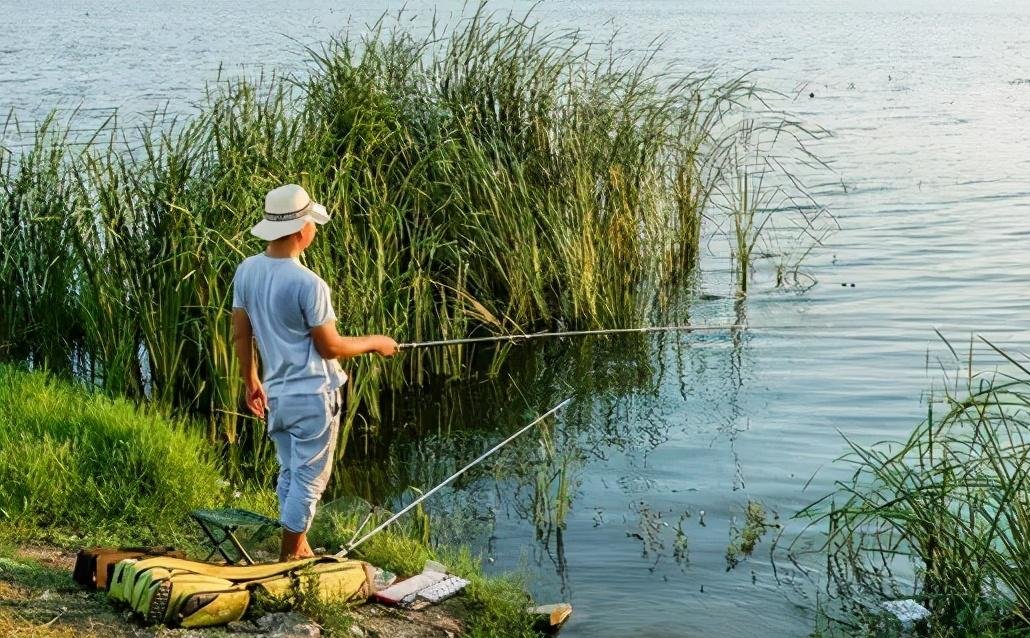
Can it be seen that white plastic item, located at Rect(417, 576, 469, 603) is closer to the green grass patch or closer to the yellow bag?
the yellow bag

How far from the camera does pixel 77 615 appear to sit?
15.4ft

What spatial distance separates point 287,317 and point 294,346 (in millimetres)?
119

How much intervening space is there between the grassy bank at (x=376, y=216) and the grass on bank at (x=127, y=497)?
1.02 meters

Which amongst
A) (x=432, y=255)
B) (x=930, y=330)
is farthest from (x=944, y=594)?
(x=930, y=330)

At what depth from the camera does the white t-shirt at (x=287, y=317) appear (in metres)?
4.91

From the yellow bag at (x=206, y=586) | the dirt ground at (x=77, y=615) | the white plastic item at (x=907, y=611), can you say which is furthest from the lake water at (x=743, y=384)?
the yellow bag at (x=206, y=586)

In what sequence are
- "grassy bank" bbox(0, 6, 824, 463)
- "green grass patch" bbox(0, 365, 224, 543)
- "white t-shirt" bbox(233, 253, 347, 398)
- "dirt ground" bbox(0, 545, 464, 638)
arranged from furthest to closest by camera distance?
1. "grassy bank" bbox(0, 6, 824, 463)
2. "green grass patch" bbox(0, 365, 224, 543)
3. "white t-shirt" bbox(233, 253, 347, 398)
4. "dirt ground" bbox(0, 545, 464, 638)

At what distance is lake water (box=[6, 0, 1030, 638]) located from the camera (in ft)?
21.3

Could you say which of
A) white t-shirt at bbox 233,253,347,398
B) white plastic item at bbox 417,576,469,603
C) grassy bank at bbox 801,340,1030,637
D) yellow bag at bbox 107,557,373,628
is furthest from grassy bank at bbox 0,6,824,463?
grassy bank at bbox 801,340,1030,637

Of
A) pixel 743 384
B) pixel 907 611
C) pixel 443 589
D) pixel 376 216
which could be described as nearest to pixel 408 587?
pixel 443 589

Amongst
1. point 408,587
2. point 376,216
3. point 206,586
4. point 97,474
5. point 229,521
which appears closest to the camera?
point 206,586

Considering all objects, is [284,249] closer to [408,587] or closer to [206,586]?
[206,586]

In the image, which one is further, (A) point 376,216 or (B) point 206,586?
(A) point 376,216

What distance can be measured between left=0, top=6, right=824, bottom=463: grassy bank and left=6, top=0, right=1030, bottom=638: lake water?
57cm
